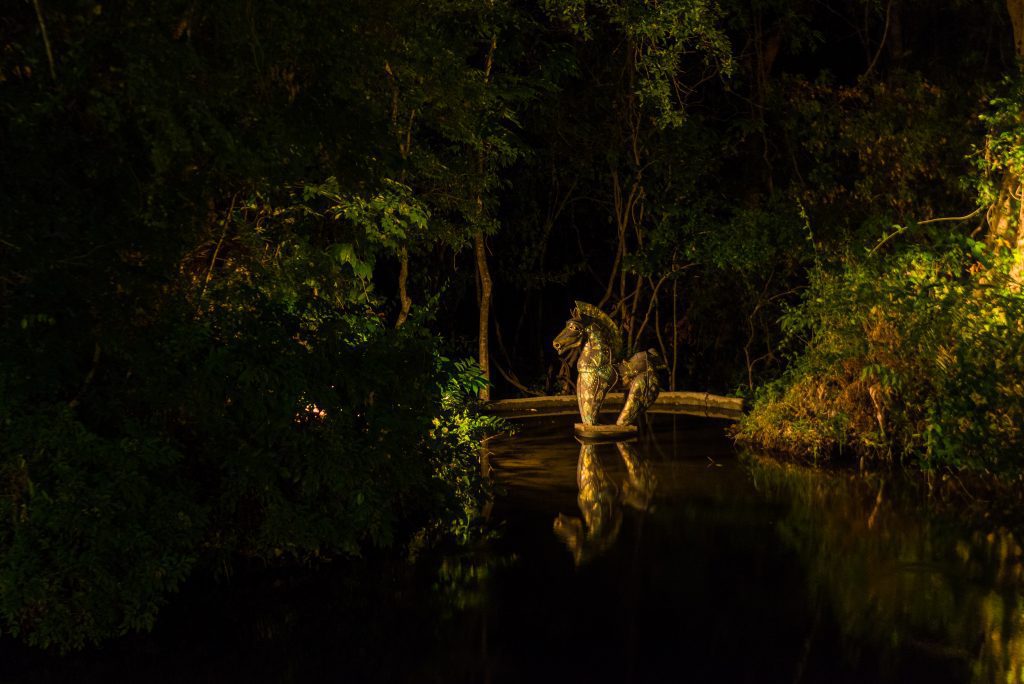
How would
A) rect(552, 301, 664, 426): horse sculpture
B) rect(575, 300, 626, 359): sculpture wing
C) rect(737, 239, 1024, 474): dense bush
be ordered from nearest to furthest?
rect(737, 239, 1024, 474): dense bush → rect(552, 301, 664, 426): horse sculpture → rect(575, 300, 626, 359): sculpture wing

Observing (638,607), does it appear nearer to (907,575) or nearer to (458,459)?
(907,575)

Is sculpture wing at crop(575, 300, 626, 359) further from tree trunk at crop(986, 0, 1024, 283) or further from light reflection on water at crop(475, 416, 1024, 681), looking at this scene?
tree trunk at crop(986, 0, 1024, 283)

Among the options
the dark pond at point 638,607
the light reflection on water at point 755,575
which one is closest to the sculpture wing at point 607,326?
the light reflection on water at point 755,575

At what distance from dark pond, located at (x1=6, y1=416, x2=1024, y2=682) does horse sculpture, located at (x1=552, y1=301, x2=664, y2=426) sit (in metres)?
3.42

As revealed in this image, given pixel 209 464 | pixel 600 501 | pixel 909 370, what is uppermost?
pixel 909 370

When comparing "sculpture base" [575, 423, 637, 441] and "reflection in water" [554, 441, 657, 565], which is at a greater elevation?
"sculpture base" [575, 423, 637, 441]

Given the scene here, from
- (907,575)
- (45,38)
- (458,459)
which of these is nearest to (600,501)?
(458,459)

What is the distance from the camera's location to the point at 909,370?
12820 millimetres

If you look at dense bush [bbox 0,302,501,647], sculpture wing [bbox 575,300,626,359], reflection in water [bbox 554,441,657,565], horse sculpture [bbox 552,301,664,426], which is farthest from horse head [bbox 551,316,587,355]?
dense bush [bbox 0,302,501,647]

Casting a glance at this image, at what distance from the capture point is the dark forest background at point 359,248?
732cm

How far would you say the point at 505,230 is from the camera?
21.8 m

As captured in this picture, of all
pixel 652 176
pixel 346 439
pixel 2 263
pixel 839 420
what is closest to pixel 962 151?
pixel 652 176

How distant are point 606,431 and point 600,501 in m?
3.66

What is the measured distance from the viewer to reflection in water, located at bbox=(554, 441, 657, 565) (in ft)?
32.4
